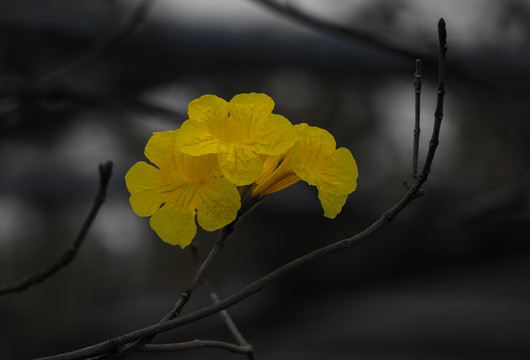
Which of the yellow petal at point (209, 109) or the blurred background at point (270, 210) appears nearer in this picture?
the yellow petal at point (209, 109)

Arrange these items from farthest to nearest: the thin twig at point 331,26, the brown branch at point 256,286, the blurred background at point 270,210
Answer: the blurred background at point 270,210
the thin twig at point 331,26
the brown branch at point 256,286

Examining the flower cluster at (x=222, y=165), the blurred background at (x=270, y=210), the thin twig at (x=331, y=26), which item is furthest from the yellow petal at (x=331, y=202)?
the blurred background at (x=270, y=210)

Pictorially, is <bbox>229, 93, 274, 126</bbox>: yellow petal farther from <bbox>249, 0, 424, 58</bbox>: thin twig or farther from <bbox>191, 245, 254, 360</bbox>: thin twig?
<bbox>249, 0, 424, 58</bbox>: thin twig

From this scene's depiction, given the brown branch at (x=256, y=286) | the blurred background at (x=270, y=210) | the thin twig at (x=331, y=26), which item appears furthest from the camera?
the blurred background at (x=270, y=210)

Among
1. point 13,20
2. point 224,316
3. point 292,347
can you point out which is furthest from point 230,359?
→ point 224,316

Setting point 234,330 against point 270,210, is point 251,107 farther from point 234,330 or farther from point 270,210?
point 270,210

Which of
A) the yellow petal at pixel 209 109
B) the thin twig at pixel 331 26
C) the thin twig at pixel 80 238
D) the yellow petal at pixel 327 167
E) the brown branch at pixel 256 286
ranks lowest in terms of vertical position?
the brown branch at pixel 256 286

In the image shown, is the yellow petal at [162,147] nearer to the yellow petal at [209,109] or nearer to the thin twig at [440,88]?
the yellow petal at [209,109]

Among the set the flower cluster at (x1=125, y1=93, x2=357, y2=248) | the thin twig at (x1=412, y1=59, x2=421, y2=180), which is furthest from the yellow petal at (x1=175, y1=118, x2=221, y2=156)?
the thin twig at (x1=412, y1=59, x2=421, y2=180)
